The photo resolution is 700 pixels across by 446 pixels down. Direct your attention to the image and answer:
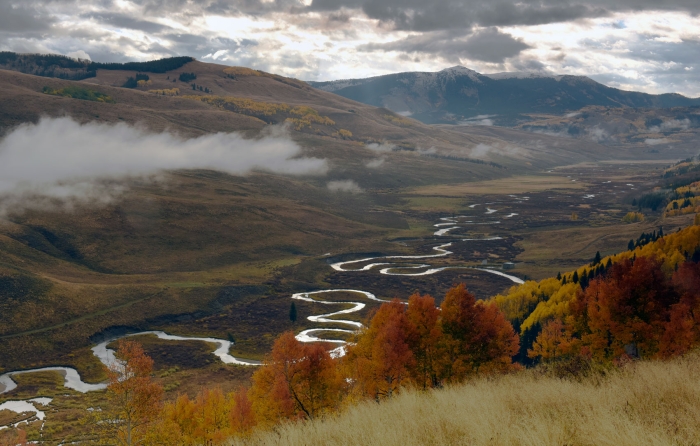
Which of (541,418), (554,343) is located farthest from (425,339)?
(541,418)

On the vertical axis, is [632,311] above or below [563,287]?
above

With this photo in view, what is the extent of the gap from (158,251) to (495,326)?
532 feet

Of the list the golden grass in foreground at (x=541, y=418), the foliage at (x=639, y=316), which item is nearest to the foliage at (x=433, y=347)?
the foliage at (x=639, y=316)

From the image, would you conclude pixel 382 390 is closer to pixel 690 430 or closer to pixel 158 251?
pixel 690 430

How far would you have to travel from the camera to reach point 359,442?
17.0 metres

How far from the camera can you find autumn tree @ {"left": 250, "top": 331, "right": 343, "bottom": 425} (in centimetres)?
4469

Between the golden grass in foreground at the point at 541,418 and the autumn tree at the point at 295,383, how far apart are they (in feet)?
76.6

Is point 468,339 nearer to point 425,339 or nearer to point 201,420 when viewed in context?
point 425,339

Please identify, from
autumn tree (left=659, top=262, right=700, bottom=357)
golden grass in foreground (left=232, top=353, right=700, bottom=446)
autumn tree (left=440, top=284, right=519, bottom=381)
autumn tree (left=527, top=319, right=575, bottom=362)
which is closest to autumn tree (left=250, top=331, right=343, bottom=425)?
autumn tree (left=440, top=284, right=519, bottom=381)

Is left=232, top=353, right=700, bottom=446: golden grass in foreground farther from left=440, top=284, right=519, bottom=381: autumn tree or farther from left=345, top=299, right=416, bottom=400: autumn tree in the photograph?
left=440, top=284, right=519, bottom=381: autumn tree

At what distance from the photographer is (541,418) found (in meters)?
17.9

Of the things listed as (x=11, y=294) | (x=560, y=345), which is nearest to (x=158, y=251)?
(x=11, y=294)

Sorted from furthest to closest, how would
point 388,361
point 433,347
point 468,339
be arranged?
point 468,339 → point 433,347 → point 388,361

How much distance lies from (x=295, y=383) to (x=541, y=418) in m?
31.0
